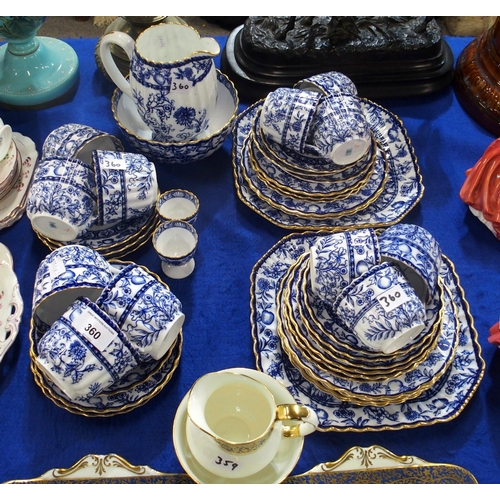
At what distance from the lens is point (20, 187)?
0.92m

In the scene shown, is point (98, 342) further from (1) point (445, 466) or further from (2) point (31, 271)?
(1) point (445, 466)

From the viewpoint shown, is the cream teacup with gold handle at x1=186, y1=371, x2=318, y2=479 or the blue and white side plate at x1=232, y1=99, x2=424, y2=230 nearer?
the cream teacup with gold handle at x1=186, y1=371, x2=318, y2=479

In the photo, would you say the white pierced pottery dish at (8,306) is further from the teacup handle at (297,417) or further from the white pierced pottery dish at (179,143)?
the teacup handle at (297,417)

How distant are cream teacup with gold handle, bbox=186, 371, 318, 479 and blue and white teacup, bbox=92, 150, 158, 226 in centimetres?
31

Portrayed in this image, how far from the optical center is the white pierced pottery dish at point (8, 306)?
2.43 feet

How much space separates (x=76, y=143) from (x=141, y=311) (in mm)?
344

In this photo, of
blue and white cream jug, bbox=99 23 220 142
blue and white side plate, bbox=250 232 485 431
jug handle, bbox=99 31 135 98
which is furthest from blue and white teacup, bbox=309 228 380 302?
jug handle, bbox=99 31 135 98

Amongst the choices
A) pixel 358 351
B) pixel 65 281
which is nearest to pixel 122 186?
pixel 65 281

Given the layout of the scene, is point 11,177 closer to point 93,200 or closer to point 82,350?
point 93,200

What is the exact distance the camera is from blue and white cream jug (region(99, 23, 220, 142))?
82 cm

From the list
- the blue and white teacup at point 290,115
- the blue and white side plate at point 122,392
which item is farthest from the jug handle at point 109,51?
the blue and white side plate at point 122,392

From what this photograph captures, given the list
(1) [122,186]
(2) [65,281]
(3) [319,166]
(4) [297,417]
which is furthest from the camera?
(3) [319,166]

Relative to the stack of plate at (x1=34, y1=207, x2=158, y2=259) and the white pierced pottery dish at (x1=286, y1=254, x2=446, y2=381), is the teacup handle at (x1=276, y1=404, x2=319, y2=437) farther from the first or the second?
the stack of plate at (x1=34, y1=207, x2=158, y2=259)

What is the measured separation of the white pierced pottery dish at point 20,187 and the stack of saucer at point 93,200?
3.1 inches
